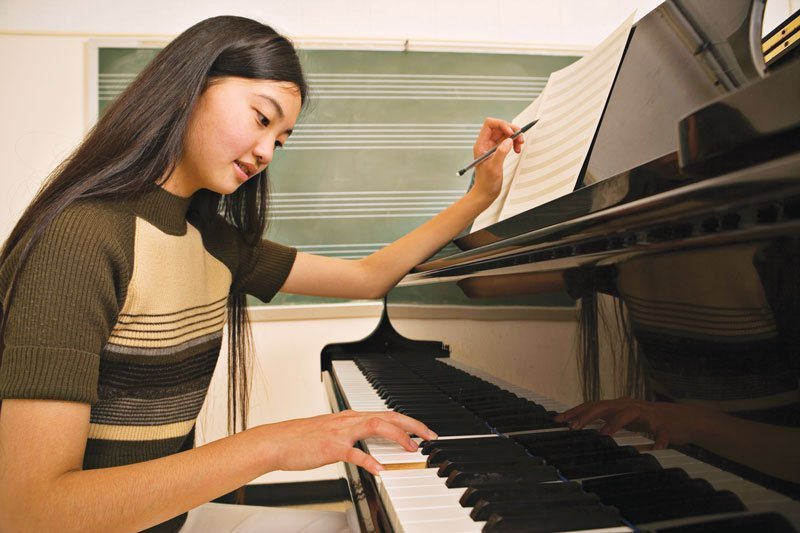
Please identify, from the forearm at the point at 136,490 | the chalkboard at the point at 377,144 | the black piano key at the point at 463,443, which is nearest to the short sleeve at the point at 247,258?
the forearm at the point at 136,490

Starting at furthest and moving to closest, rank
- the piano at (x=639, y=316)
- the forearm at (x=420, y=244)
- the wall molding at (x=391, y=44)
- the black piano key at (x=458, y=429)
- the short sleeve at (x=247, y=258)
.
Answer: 1. the wall molding at (x=391, y=44)
2. the forearm at (x=420, y=244)
3. the short sleeve at (x=247, y=258)
4. the black piano key at (x=458, y=429)
5. the piano at (x=639, y=316)

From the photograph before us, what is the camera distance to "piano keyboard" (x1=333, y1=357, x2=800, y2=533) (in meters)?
0.48

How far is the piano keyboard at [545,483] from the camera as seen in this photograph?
1.58 feet

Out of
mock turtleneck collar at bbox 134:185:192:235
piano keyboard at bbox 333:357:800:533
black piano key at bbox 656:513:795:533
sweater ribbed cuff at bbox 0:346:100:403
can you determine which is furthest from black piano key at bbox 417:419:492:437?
mock turtleneck collar at bbox 134:185:192:235

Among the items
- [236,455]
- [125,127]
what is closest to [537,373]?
[236,455]

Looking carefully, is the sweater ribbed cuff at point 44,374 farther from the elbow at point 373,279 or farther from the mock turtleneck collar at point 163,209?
the elbow at point 373,279

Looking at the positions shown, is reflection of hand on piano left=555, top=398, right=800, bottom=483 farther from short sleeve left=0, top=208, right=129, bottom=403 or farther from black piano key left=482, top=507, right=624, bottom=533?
short sleeve left=0, top=208, right=129, bottom=403

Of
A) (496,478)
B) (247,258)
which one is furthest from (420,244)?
(496,478)

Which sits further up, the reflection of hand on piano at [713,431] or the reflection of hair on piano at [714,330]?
the reflection of hair on piano at [714,330]

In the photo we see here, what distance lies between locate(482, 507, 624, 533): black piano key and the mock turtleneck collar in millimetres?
754

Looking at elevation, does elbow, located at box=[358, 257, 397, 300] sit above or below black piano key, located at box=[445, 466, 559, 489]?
above

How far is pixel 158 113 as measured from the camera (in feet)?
3.31

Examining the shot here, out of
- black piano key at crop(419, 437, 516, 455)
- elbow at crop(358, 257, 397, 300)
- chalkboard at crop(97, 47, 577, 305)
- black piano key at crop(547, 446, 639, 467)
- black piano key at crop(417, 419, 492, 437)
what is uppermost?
chalkboard at crop(97, 47, 577, 305)

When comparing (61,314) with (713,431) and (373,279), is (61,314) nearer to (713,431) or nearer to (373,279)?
(713,431)
